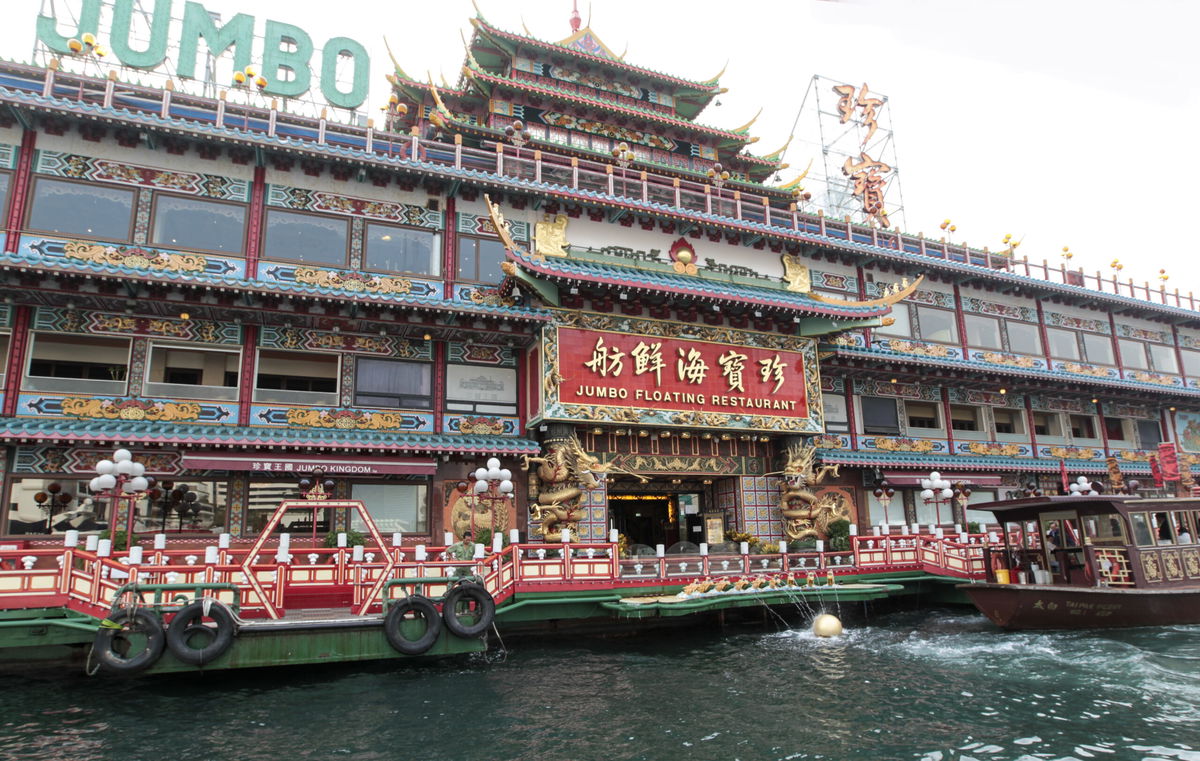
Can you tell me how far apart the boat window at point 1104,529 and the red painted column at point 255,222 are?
20.1 metres

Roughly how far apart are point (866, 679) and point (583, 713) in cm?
489

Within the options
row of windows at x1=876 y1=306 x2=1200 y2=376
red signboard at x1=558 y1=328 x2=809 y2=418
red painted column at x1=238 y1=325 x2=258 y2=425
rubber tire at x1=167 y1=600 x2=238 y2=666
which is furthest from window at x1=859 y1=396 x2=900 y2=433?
rubber tire at x1=167 y1=600 x2=238 y2=666

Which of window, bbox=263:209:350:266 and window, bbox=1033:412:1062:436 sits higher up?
window, bbox=263:209:350:266

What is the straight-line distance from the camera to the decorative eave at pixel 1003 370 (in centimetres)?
2386

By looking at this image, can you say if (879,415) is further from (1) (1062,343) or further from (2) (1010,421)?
(1) (1062,343)

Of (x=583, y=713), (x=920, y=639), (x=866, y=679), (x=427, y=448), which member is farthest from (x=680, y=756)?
(x=427, y=448)

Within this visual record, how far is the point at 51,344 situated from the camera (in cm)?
1662

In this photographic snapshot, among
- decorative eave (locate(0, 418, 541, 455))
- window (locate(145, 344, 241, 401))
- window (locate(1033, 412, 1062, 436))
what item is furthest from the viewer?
window (locate(1033, 412, 1062, 436))

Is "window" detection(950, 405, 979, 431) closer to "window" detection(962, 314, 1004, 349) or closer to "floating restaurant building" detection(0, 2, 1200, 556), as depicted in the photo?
"floating restaurant building" detection(0, 2, 1200, 556)

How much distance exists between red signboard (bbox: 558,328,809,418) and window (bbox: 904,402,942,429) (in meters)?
6.25

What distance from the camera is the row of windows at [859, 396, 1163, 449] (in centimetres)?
2530

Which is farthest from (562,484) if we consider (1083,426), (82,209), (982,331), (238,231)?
(1083,426)

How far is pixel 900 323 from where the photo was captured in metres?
26.4

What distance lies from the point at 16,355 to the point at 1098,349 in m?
35.6
